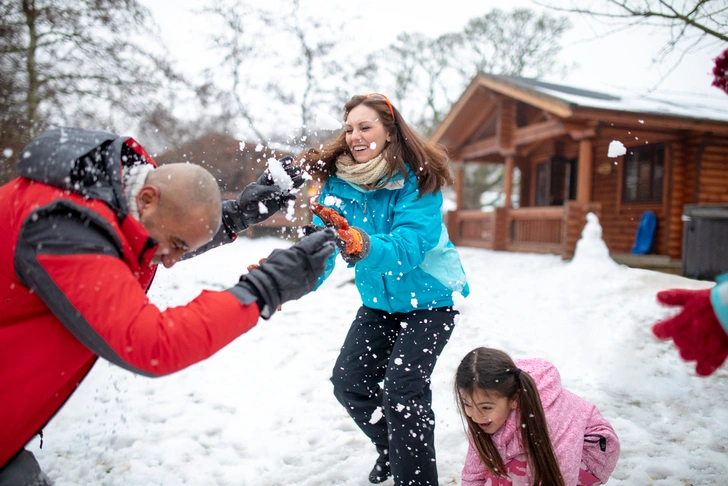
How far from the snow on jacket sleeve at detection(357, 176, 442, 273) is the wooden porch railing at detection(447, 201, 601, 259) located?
8.76 metres

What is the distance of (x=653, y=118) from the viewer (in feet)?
32.8

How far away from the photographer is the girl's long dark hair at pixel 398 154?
2373mm

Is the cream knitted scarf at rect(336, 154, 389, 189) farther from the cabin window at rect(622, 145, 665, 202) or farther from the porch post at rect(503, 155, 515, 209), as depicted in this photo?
the porch post at rect(503, 155, 515, 209)

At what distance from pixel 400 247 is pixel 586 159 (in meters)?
10.1

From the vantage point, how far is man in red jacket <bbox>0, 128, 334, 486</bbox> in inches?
47.8

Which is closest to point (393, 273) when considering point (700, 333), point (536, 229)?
point (700, 333)

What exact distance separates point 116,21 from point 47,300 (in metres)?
11.0

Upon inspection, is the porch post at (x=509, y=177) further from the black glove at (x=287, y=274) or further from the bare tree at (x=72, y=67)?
the black glove at (x=287, y=274)

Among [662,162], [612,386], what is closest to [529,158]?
[662,162]

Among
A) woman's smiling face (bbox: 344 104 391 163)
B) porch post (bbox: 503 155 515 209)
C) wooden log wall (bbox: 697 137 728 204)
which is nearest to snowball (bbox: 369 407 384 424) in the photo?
woman's smiling face (bbox: 344 104 391 163)

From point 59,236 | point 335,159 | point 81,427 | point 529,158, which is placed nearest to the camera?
point 59,236

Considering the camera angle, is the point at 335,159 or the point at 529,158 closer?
the point at 335,159

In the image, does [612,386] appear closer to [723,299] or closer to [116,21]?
[723,299]

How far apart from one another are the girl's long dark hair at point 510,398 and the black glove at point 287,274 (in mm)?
949
